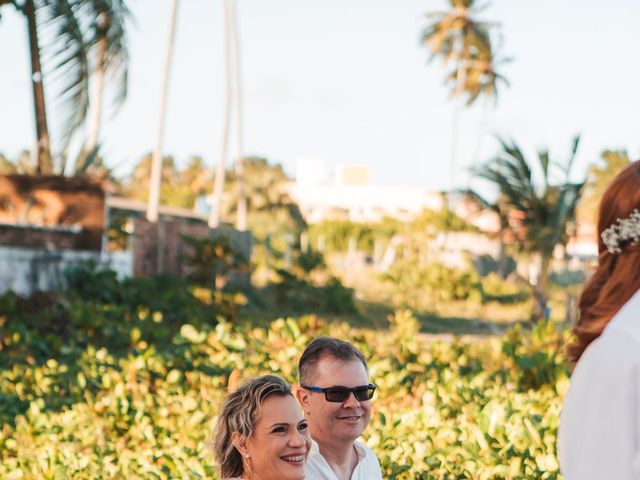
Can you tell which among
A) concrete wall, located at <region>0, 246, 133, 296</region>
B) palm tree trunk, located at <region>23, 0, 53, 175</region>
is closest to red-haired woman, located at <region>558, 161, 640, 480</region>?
concrete wall, located at <region>0, 246, 133, 296</region>

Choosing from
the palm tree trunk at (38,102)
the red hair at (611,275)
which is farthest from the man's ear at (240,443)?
the palm tree trunk at (38,102)

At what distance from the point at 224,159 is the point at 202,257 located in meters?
11.5

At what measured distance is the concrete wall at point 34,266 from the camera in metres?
14.5

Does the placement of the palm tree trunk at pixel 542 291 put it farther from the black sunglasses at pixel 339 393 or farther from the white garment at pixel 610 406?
the white garment at pixel 610 406

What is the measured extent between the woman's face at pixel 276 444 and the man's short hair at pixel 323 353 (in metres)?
0.59

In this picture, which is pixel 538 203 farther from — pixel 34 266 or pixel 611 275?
pixel 611 275

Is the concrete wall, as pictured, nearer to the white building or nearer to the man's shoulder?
the man's shoulder

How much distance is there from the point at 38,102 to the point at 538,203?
9.03m

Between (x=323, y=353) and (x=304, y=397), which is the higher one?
(x=323, y=353)

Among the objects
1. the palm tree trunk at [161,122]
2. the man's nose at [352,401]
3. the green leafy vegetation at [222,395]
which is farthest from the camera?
the palm tree trunk at [161,122]

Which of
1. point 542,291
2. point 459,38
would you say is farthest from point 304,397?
point 459,38

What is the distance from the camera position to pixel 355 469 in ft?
12.2

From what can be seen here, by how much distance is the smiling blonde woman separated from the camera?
3.08 m

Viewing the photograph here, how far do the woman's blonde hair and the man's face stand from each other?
542 millimetres
